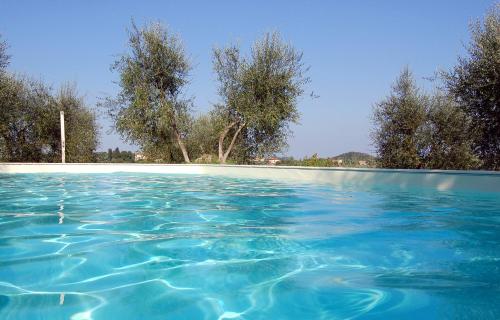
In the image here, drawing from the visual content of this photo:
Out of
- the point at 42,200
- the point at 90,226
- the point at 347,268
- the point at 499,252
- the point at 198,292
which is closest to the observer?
the point at 198,292

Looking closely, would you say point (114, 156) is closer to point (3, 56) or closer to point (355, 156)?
point (3, 56)

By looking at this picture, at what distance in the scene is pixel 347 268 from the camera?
8.75ft

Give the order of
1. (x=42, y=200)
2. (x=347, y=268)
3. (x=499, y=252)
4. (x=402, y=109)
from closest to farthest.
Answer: (x=347, y=268), (x=499, y=252), (x=42, y=200), (x=402, y=109)

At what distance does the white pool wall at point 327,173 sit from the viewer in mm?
8305

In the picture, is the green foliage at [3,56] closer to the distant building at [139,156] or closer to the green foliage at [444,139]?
the distant building at [139,156]

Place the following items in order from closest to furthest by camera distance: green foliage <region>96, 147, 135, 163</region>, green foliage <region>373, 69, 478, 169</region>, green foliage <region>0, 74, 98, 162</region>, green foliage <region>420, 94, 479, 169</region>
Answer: green foliage <region>420, 94, 479, 169</region>
green foliage <region>373, 69, 478, 169</region>
green foliage <region>0, 74, 98, 162</region>
green foliage <region>96, 147, 135, 163</region>

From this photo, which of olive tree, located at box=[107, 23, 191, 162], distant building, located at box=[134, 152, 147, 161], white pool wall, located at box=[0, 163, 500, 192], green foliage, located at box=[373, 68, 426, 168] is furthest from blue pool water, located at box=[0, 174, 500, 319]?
distant building, located at box=[134, 152, 147, 161]

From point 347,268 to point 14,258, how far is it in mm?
2353

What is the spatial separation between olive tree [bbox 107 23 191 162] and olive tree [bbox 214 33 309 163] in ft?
5.68

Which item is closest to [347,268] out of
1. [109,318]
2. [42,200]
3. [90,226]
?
[109,318]

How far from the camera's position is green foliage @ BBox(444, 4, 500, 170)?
413 inches

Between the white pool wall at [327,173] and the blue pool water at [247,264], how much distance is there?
141 inches

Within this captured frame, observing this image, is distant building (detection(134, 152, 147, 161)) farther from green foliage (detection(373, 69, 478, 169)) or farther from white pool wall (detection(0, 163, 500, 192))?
green foliage (detection(373, 69, 478, 169))

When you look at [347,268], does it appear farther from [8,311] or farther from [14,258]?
[14,258]
